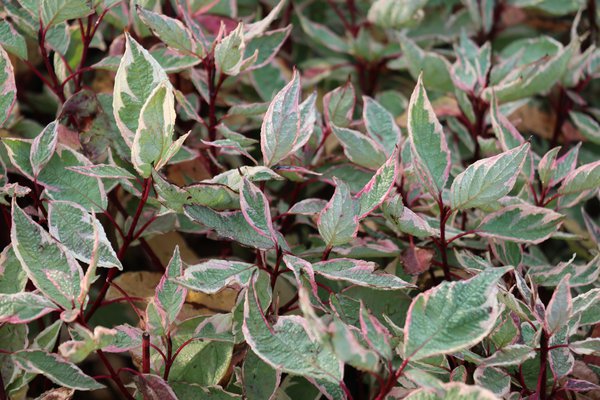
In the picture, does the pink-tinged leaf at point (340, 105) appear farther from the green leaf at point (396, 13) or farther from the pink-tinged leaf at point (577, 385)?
the pink-tinged leaf at point (577, 385)

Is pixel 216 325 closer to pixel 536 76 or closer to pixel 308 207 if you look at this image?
pixel 308 207

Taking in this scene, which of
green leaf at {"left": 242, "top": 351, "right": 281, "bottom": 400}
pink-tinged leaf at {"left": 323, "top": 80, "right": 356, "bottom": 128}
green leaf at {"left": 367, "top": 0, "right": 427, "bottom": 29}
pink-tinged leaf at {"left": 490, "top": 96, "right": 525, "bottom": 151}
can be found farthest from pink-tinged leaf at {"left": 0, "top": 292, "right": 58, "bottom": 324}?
green leaf at {"left": 367, "top": 0, "right": 427, "bottom": 29}

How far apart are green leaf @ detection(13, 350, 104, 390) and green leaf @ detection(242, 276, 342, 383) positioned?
16 centimetres

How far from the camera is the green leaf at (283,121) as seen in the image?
2.43 ft

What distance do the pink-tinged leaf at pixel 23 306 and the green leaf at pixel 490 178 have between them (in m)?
0.41

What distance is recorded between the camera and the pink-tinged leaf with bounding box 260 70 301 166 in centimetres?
74

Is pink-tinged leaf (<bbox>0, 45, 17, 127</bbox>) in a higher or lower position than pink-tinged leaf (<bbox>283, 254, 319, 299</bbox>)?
higher

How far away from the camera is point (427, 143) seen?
Answer: 0.75 meters

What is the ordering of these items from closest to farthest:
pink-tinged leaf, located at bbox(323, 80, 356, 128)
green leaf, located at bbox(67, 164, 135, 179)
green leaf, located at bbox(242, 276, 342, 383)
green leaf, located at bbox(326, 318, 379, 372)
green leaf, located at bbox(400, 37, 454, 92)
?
green leaf, located at bbox(326, 318, 379, 372), green leaf, located at bbox(242, 276, 342, 383), green leaf, located at bbox(67, 164, 135, 179), pink-tinged leaf, located at bbox(323, 80, 356, 128), green leaf, located at bbox(400, 37, 454, 92)

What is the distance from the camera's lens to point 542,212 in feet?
2.61

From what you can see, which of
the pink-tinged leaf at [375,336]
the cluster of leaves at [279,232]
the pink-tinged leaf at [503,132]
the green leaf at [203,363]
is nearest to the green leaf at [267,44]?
the cluster of leaves at [279,232]

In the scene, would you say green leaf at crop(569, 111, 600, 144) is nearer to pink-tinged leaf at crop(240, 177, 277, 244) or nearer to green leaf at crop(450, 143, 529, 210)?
green leaf at crop(450, 143, 529, 210)

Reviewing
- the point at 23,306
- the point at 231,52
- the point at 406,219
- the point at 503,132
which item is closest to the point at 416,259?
the point at 406,219

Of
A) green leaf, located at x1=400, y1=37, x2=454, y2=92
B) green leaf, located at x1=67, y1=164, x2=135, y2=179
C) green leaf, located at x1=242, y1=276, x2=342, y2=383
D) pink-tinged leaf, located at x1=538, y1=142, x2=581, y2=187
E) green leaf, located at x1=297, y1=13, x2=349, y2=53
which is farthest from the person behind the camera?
green leaf, located at x1=297, y1=13, x2=349, y2=53
